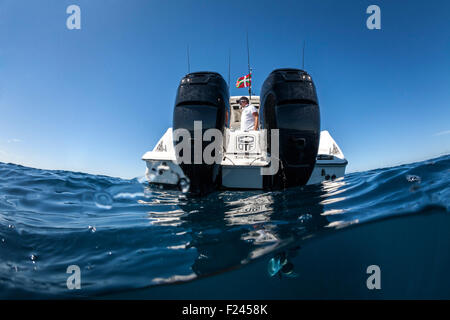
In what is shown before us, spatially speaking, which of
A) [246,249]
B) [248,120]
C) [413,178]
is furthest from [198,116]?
[413,178]

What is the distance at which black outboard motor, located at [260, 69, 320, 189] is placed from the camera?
2.46 meters

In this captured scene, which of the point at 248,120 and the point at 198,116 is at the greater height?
the point at 248,120

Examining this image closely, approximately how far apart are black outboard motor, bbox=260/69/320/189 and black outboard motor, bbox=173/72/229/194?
792 millimetres

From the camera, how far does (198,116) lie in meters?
2.50

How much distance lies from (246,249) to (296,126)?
1.61 metres

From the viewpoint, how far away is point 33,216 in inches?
106

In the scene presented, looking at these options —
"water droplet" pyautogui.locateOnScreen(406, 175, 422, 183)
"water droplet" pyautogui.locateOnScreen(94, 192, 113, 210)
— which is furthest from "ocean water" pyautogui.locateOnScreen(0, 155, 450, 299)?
"water droplet" pyautogui.locateOnScreen(94, 192, 113, 210)

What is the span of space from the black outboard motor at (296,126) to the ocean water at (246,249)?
1.34ft

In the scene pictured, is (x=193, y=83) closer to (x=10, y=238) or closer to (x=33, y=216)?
(x=10, y=238)

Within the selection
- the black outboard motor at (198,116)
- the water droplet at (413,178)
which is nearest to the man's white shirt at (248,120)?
the black outboard motor at (198,116)

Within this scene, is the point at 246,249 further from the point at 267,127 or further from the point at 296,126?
the point at 267,127

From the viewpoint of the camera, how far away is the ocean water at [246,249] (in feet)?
4.98

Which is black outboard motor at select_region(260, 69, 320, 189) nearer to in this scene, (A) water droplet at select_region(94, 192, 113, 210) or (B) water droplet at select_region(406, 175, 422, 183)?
(B) water droplet at select_region(406, 175, 422, 183)
